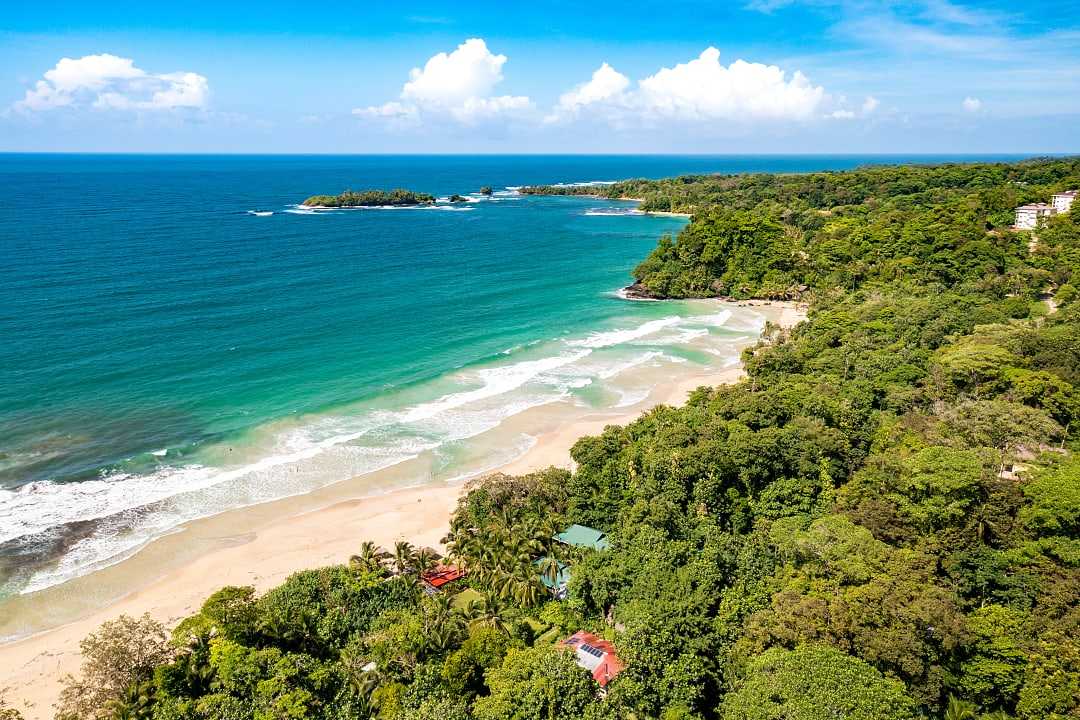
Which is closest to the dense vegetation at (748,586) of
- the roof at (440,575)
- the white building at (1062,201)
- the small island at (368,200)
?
the roof at (440,575)

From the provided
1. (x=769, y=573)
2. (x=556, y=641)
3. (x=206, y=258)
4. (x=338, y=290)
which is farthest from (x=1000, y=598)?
(x=206, y=258)

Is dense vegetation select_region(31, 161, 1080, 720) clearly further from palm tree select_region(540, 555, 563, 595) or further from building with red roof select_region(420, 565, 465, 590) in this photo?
building with red roof select_region(420, 565, 465, 590)

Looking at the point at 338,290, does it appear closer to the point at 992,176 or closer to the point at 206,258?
the point at 206,258

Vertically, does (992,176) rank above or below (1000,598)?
above

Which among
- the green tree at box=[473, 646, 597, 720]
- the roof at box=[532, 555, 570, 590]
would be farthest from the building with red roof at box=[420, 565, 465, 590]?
the green tree at box=[473, 646, 597, 720]

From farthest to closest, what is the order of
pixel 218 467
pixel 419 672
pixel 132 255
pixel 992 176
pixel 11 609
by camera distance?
1. pixel 992 176
2. pixel 132 255
3. pixel 218 467
4. pixel 11 609
5. pixel 419 672

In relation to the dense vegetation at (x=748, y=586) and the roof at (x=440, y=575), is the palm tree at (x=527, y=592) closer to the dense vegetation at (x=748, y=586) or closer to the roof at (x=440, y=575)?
the dense vegetation at (x=748, y=586)
